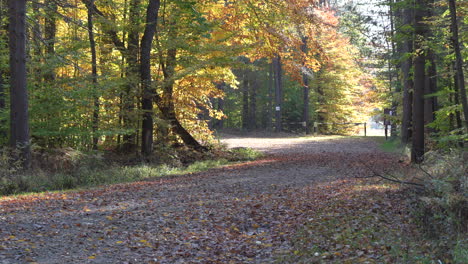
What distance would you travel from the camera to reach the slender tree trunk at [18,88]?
12.2 metres

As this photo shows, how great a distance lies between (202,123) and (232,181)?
8151 mm

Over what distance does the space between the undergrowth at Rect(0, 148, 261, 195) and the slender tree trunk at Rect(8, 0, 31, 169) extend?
0.45 m

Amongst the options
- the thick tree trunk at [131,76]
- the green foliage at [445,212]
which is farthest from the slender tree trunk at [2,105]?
the green foliage at [445,212]

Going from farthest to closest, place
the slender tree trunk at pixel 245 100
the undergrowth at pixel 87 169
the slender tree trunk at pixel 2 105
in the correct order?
the slender tree trunk at pixel 245 100 < the slender tree trunk at pixel 2 105 < the undergrowth at pixel 87 169

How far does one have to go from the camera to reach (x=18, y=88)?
12.3 metres

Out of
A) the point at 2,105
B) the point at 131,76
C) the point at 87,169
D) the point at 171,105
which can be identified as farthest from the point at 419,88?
the point at 2,105

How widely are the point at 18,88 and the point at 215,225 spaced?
7.74 metres

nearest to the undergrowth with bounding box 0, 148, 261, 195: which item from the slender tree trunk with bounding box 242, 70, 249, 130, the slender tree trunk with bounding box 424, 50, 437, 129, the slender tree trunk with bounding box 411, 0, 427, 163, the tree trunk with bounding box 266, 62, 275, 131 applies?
the slender tree trunk with bounding box 411, 0, 427, 163

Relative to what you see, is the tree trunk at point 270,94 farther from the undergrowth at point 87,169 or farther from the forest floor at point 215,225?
the forest floor at point 215,225

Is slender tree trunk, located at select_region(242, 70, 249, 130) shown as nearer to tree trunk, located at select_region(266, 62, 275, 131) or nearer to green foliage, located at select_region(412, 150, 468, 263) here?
tree trunk, located at select_region(266, 62, 275, 131)

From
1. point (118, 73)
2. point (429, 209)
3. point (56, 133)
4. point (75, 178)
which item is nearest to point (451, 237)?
point (429, 209)

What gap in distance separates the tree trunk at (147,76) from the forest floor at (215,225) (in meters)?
5.37

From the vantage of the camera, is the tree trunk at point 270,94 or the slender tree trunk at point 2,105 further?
the tree trunk at point 270,94

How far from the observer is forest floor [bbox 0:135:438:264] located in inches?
238
